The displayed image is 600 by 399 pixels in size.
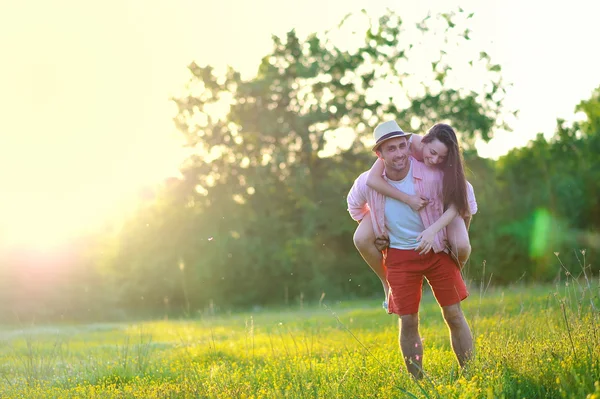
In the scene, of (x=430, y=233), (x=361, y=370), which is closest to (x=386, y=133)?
(x=430, y=233)

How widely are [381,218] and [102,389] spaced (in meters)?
2.93

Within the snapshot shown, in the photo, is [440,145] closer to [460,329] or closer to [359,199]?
[359,199]

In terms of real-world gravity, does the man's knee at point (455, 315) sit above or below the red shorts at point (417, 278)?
below

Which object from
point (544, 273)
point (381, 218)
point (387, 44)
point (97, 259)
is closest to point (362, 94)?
point (387, 44)

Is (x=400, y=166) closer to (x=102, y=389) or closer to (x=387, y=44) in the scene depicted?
(x=102, y=389)

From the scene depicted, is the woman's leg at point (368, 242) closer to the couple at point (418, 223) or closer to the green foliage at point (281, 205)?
the couple at point (418, 223)

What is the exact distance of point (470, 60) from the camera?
30.8 m

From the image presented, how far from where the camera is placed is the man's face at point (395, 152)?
602cm

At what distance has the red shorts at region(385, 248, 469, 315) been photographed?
6109 millimetres

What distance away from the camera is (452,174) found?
6.07 metres

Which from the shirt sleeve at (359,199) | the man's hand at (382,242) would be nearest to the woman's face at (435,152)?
the shirt sleeve at (359,199)

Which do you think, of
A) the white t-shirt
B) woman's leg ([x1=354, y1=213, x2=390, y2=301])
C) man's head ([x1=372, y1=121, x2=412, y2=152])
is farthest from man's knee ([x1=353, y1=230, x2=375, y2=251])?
man's head ([x1=372, y1=121, x2=412, y2=152])

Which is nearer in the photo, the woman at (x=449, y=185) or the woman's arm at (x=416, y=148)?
the woman at (x=449, y=185)

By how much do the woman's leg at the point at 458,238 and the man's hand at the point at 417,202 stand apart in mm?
286
